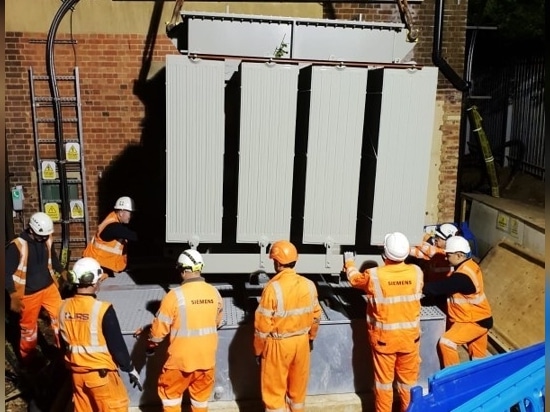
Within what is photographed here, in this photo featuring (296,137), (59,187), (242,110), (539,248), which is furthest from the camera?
(59,187)

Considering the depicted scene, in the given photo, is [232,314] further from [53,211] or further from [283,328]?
[53,211]

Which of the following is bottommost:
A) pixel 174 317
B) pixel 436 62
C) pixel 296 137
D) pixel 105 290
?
pixel 105 290

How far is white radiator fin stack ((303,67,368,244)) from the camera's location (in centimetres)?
505

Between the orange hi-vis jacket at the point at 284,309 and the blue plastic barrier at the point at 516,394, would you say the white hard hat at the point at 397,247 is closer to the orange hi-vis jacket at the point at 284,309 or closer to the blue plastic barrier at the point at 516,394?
the orange hi-vis jacket at the point at 284,309

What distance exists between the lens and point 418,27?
8641mm

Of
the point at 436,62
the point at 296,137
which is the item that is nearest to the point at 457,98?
the point at 436,62

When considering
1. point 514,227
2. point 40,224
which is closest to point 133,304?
point 40,224

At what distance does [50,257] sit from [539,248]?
6.47m

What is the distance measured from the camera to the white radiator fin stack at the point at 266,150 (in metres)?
4.98

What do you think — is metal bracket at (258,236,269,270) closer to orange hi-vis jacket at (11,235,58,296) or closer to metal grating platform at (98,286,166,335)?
metal grating platform at (98,286,166,335)

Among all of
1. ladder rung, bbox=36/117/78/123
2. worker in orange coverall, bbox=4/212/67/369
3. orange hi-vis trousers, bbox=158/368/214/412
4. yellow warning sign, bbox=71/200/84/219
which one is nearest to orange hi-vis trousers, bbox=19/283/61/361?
worker in orange coverall, bbox=4/212/67/369

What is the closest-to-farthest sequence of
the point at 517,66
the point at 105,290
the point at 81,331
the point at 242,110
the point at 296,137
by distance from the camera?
1. the point at 81,331
2. the point at 242,110
3. the point at 296,137
4. the point at 105,290
5. the point at 517,66

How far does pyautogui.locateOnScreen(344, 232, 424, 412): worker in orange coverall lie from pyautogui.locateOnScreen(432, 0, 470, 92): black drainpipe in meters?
4.40

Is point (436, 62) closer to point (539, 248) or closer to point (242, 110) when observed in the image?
point (539, 248)
